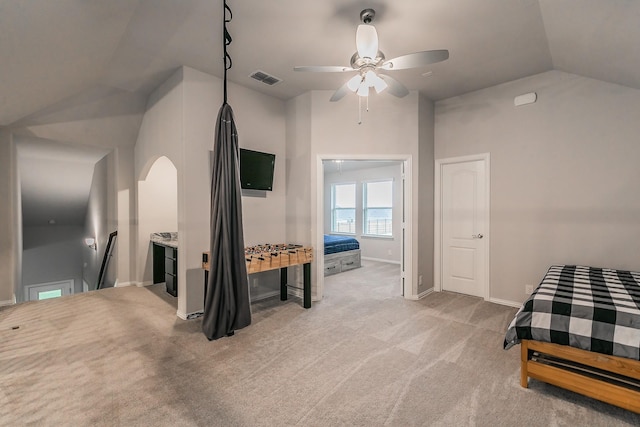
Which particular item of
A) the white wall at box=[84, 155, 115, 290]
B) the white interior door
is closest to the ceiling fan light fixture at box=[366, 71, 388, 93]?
the white interior door

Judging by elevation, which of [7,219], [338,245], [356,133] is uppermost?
[356,133]

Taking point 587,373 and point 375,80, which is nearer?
point 587,373

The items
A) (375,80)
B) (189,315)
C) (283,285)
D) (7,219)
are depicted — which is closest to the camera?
(375,80)

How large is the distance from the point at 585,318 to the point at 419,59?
2213 millimetres

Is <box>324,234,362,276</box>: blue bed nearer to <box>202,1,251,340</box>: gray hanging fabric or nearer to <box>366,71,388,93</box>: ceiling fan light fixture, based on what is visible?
<box>202,1,251,340</box>: gray hanging fabric

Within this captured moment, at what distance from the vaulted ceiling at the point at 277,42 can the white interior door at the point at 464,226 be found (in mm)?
1284

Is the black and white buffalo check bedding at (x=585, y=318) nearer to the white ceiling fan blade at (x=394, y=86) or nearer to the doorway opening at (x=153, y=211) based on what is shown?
the white ceiling fan blade at (x=394, y=86)

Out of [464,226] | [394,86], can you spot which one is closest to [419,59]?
[394,86]

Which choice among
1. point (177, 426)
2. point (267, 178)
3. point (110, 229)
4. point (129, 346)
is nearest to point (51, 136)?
point (110, 229)

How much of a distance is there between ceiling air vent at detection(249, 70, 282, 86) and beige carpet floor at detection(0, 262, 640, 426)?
3.08 meters

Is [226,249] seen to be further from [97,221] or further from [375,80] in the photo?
[97,221]

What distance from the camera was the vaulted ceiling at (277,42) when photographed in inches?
89.4

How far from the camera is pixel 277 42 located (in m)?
2.85

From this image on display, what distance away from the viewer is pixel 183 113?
3328mm
